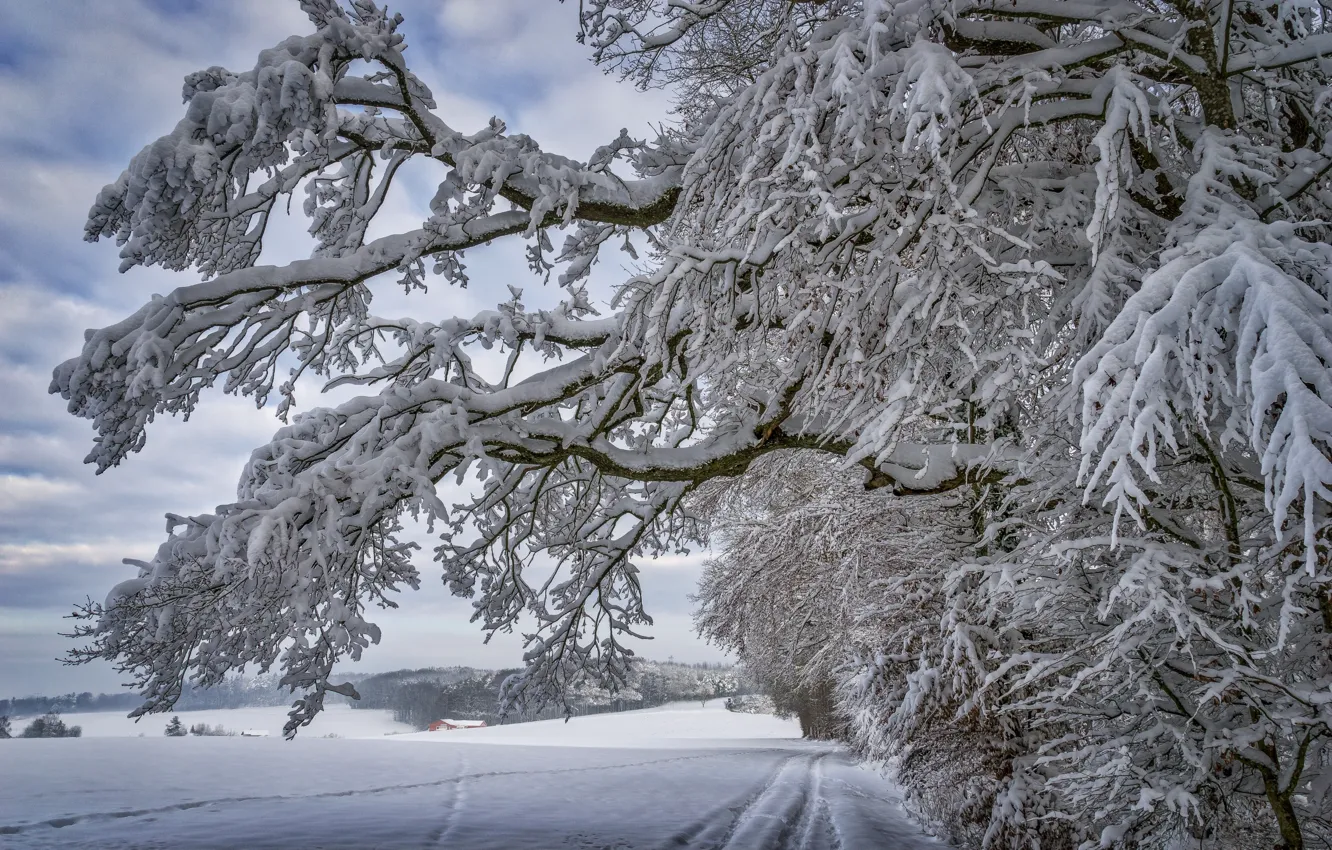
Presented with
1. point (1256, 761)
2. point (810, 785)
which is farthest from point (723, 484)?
point (1256, 761)

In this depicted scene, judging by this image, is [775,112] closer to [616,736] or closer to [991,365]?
[991,365]

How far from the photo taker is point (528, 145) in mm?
4625

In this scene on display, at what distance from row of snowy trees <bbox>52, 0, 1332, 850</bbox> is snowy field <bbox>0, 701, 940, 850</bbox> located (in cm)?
177

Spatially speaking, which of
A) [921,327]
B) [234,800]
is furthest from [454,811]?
[921,327]

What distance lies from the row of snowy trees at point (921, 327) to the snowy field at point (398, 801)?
5.80ft

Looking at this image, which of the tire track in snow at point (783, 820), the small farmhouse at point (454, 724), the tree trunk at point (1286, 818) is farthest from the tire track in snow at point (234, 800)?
the small farmhouse at point (454, 724)

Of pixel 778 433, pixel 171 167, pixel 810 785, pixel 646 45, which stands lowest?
pixel 810 785

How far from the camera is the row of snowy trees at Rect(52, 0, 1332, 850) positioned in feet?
9.73

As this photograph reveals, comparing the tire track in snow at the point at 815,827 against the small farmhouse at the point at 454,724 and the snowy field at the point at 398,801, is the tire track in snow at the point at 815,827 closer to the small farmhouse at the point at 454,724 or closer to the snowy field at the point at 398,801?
the snowy field at the point at 398,801

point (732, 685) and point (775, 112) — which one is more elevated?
point (775, 112)

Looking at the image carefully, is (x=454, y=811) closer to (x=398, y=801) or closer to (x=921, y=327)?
(x=398, y=801)

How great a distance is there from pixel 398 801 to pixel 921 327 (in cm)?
737

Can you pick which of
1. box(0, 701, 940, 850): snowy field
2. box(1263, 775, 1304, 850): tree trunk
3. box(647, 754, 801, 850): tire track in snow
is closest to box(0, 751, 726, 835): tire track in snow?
box(0, 701, 940, 850): snowy field

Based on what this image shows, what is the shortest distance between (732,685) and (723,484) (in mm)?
68669
